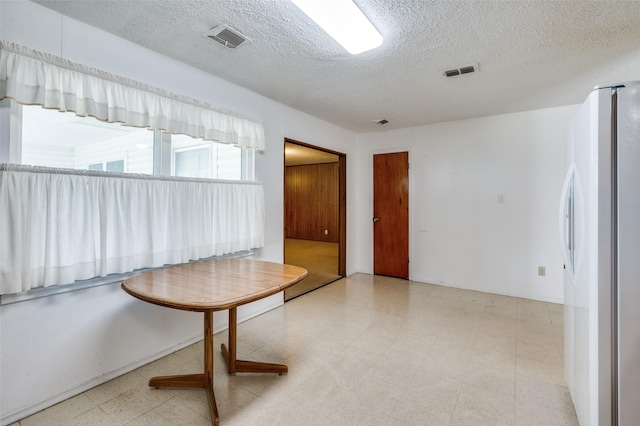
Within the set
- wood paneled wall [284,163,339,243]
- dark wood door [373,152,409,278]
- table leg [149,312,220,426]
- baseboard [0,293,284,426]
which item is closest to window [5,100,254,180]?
table leg [149,312,220,426]

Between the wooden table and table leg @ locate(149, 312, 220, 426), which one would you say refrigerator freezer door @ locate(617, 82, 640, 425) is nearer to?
the wooden table

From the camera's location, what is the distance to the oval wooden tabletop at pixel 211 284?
4.81 ft

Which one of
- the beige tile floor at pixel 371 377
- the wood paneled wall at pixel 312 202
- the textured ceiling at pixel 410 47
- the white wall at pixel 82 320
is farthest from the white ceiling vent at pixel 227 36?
the wood paneled wall at pixel 312 202

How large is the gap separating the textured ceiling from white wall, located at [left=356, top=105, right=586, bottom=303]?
1.92ft

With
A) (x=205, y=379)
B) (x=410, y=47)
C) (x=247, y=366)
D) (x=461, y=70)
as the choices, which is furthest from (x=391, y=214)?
(x=205, y=379)

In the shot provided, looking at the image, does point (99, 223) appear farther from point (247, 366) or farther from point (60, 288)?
point (247, 366)

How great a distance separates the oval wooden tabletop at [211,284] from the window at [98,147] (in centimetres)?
82

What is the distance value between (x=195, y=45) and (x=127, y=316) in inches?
80.3

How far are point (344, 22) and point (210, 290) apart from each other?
1.76 m

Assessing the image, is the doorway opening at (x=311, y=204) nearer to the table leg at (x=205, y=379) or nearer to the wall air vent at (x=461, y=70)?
the wall air vent at (x=461, y=70)

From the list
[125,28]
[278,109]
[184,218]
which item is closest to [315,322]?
[184,218]

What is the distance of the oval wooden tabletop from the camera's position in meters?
1.46

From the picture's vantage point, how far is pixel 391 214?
15.7ft

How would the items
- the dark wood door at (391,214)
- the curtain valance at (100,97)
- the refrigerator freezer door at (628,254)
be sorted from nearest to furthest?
the refrigerator freezer door at (628,254) < the curtain valance at (100,97) < the dark wood door at (391,214)
